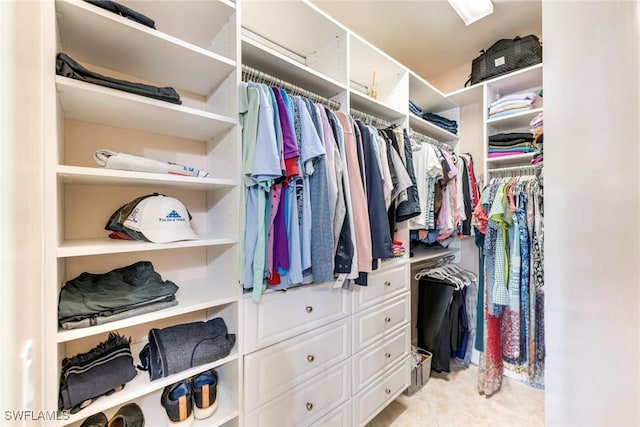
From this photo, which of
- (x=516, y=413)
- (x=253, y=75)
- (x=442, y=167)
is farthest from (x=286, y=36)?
(x=516, y=413)

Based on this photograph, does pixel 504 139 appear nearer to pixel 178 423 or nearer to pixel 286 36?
pixel 286 36

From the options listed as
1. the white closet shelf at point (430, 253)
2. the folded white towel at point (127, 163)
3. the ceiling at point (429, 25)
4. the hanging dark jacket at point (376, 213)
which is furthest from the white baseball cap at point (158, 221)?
the white closet shelf at point (430, 253)

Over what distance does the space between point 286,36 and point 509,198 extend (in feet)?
5.59

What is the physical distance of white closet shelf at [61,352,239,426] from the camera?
740 millimetres

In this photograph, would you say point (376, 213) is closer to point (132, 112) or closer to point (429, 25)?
point (132, 112)

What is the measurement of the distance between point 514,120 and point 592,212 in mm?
2207

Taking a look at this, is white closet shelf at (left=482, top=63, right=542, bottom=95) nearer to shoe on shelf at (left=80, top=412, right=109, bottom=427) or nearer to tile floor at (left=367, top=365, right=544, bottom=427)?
tile floor at (left=367, top=365, right=544, bottom=427)

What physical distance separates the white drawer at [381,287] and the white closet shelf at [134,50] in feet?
3.92

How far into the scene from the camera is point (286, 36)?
1.40 meters

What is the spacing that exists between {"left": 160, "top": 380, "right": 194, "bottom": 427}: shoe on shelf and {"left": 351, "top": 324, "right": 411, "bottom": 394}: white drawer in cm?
76

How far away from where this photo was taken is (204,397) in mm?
970

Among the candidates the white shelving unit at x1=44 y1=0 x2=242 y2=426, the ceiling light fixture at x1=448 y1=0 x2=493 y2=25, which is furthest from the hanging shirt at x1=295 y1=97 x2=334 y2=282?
the ceiling light fixture at x1=448 y1=0 x2=493 y2=25

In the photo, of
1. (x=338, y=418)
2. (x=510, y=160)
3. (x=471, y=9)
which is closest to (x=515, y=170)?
(x=510, y=160)

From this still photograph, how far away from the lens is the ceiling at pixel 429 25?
170 centimetres
